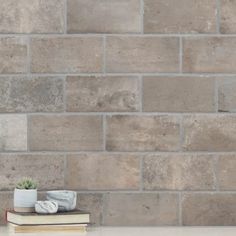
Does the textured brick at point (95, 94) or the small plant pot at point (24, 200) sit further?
the textured brick at point (95, 94)

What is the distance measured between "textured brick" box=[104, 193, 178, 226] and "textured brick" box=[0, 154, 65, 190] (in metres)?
0.21

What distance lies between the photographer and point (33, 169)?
2840 mm

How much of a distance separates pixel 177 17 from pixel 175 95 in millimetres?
291

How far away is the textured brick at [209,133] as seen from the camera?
112 inches

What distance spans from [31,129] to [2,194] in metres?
0.26

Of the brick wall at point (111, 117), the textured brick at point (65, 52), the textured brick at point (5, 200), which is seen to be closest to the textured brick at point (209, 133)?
the brick wall at point (111, 117)

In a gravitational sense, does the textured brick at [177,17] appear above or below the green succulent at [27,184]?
above

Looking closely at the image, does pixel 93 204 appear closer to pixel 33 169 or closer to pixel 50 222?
pixel 33 169

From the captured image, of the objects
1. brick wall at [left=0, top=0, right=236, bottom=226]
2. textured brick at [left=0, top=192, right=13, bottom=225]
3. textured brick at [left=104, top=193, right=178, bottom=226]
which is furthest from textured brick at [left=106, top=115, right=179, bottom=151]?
textured brick at [left=0, top=192, right=13, bottom=225]

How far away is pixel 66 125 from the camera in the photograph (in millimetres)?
2838

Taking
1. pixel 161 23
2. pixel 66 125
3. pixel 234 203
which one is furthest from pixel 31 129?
pixel 234 203

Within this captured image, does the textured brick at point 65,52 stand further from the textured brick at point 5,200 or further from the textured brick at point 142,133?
the textured brick at point 5,200

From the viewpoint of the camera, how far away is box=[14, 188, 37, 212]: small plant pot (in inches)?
102

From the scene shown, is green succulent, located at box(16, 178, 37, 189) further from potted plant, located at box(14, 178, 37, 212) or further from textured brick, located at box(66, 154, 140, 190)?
textured brick, located at box(66, 154, 140, 190)
